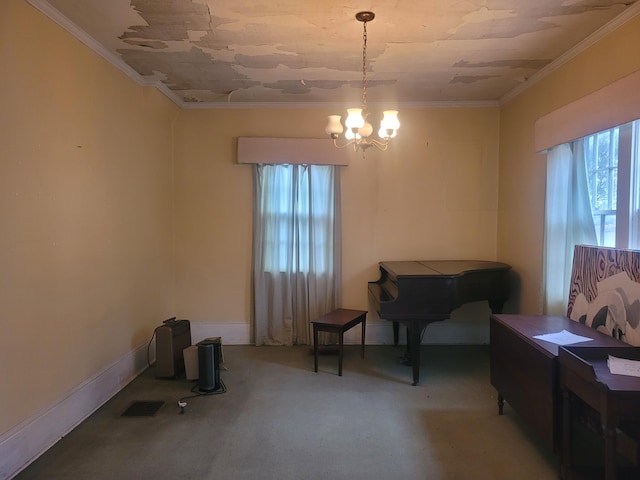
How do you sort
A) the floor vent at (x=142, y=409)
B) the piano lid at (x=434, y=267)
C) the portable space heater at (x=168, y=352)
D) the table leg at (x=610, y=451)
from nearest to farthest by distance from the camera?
the table leg at (x=610, y=451), the floor vent at (x=142, y=409), the piano lid at (x=434, y=267), the portable space heater at (x=168, y=352)

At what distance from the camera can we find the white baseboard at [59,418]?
214 cm

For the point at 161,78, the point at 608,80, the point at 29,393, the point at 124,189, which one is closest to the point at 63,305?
the point at 29,393

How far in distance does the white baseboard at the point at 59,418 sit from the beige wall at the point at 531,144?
139 inches

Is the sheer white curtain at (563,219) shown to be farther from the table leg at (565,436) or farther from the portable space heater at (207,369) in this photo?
the portable space heater at (207,369)

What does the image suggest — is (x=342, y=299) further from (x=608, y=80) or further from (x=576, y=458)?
(x=608, y=80)

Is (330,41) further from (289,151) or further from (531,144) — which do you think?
(531,144)

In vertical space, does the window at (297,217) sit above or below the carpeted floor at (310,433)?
above

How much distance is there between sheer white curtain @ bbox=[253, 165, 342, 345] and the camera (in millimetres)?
4391

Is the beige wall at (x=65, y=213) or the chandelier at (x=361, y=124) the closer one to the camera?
the beige wall at (x=65, y=213)

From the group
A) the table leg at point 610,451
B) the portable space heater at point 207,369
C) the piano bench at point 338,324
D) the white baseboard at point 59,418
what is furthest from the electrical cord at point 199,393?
the table leg at point 610,451

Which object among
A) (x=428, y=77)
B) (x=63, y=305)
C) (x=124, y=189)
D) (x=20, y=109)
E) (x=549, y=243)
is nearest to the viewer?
(x=20, y=109)

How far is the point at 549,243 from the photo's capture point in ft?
10.4

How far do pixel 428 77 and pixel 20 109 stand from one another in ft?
10.0

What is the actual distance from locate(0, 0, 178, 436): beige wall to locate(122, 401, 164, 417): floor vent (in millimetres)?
376
